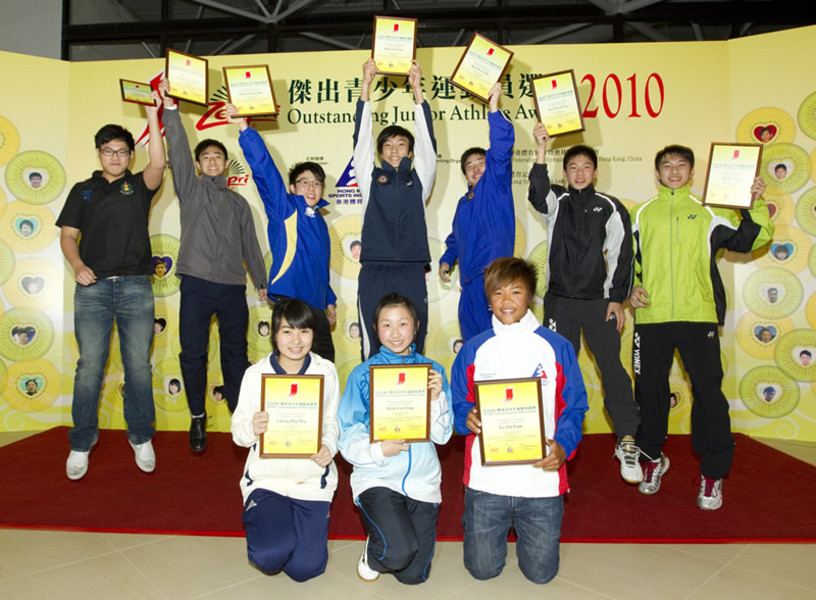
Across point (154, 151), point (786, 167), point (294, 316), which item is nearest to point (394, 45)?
point (154, 151)

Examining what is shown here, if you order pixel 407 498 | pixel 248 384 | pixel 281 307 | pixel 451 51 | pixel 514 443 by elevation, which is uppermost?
pixel 451 51

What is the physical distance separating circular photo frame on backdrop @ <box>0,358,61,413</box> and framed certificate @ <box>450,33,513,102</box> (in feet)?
11.7

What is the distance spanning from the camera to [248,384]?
2.19m

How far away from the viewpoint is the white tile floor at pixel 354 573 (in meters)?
1.93

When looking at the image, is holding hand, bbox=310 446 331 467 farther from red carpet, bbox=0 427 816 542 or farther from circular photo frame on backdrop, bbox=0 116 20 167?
circular photo frame on backdrop, bbox=0 116 20 167

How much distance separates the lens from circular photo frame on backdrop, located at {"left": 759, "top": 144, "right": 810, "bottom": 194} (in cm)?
388

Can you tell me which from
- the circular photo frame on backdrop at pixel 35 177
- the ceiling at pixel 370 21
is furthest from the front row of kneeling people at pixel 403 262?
the ceiling at pixel 370 21

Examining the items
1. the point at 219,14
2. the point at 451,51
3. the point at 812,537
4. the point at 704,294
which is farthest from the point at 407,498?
the point at 219,14

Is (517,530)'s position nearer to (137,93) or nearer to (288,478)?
(288,478)

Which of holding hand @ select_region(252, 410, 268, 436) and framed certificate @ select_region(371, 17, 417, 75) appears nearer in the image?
holding hand @ select_region(252, 410, 268, 436)

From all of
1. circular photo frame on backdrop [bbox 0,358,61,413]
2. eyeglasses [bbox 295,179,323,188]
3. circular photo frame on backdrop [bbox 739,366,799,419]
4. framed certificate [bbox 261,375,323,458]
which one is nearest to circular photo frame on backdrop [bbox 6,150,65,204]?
circular photo frame on backdrop [bbox 0,358,61,413]

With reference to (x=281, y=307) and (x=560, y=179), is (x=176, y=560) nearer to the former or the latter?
(x=281, y=307)

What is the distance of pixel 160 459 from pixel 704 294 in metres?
3.27

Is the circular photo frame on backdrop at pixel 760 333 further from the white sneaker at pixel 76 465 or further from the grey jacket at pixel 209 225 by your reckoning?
the white sneaker at pixel 76 465
